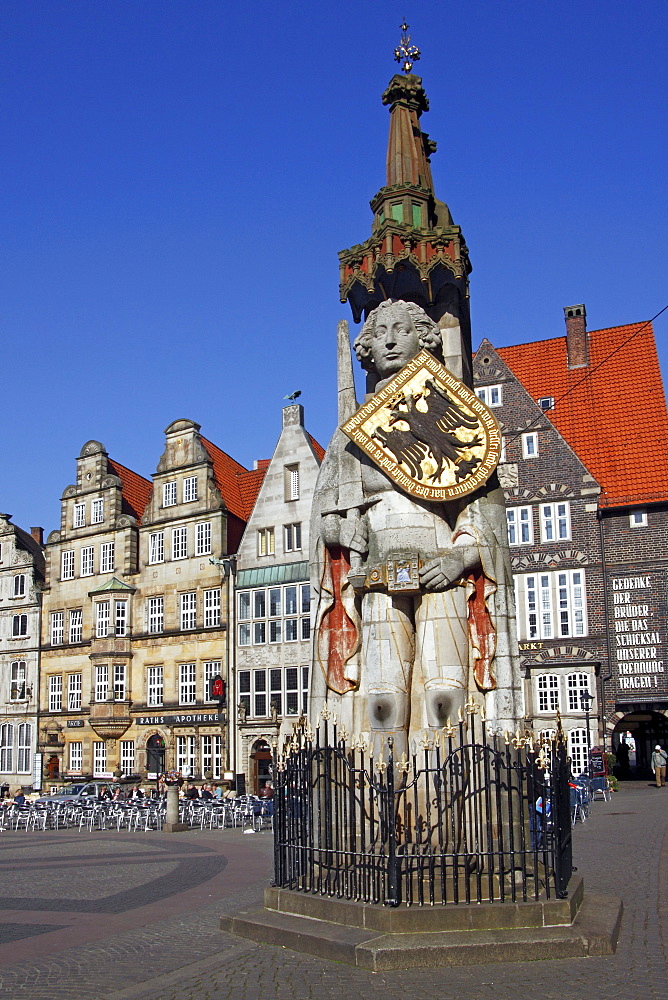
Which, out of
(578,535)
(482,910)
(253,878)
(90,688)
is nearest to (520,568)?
(578,535)

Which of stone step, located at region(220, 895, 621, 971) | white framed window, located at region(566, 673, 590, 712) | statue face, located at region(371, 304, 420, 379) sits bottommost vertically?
stone step, located at region(220, 895, 621, 971)

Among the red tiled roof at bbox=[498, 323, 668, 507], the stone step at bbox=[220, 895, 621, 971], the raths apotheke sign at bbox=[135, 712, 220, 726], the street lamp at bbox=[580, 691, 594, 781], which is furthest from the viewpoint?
the raths apotheke sign at bbox=[135, 712, 220, 726]

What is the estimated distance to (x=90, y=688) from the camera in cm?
4228

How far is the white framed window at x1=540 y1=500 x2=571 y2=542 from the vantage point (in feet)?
112

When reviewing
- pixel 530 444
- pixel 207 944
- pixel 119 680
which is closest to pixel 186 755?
pixel 119 680

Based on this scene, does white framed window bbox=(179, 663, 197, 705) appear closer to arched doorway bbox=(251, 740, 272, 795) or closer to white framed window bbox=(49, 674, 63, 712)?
arched doorway bbox=(251, 740, 272, 795)

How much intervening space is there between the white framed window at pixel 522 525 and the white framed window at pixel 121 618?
16423 mm

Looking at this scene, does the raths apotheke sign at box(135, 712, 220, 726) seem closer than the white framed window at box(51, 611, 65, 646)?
Yes

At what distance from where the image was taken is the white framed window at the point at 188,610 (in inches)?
1569

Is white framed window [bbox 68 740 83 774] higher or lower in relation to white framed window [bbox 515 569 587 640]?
lower

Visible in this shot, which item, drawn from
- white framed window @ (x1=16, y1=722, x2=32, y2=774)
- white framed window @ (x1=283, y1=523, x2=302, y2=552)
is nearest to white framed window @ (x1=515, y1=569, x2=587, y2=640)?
white framed window @ (x1=283, y1=523, x2=302, y2=552)

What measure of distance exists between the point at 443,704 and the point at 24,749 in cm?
3904

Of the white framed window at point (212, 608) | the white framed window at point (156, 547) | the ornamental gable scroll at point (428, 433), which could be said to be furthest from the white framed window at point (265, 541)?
the ornamental gable scroll at point (428, 433)

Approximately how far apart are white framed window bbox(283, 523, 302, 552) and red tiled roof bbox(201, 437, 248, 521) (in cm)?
383
